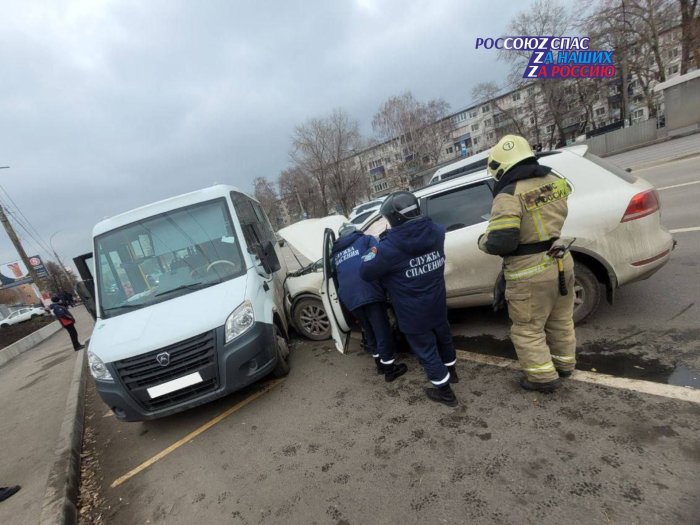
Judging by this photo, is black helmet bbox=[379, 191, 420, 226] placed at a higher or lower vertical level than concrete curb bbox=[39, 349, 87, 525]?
higher

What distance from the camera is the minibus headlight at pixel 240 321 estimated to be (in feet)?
12.1

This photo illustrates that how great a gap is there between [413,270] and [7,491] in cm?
461

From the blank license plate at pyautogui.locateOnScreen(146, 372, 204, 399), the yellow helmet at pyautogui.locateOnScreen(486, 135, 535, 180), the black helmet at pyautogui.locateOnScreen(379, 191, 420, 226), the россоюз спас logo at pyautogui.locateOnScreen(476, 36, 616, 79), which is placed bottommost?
the blank license plate at pyautogui.locateOnScreen(146, 372, 204, 399)

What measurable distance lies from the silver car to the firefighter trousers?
0.95 metres

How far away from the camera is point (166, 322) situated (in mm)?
3732

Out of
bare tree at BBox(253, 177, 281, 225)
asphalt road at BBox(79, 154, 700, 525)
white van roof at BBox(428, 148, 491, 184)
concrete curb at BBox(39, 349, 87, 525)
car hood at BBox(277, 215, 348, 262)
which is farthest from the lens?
bare tree at BBox(253, 177, 281, 225)

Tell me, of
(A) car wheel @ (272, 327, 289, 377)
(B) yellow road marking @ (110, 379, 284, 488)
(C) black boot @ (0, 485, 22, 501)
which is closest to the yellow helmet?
(A) car wheel @ (272, 327, 289, 377)

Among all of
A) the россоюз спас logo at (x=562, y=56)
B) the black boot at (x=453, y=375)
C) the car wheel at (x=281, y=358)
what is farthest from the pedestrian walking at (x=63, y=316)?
the россоюз спас logo at (x=562, y=56)

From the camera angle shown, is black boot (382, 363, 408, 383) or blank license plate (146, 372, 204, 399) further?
black boot (382, 363, 408, 383)

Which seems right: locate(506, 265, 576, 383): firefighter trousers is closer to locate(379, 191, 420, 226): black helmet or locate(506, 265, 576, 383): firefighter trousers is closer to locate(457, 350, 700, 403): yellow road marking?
locate(457, 350, 700, 403): yellow road marking

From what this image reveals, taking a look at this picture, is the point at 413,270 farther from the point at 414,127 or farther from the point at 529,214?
the point at 414,127

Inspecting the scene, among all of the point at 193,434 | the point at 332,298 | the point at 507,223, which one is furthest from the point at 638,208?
the point at 193,434

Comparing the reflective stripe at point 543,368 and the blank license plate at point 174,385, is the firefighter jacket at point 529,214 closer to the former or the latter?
the reflective stripe at point 543,368

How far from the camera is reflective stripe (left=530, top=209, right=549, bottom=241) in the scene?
2.69 m
